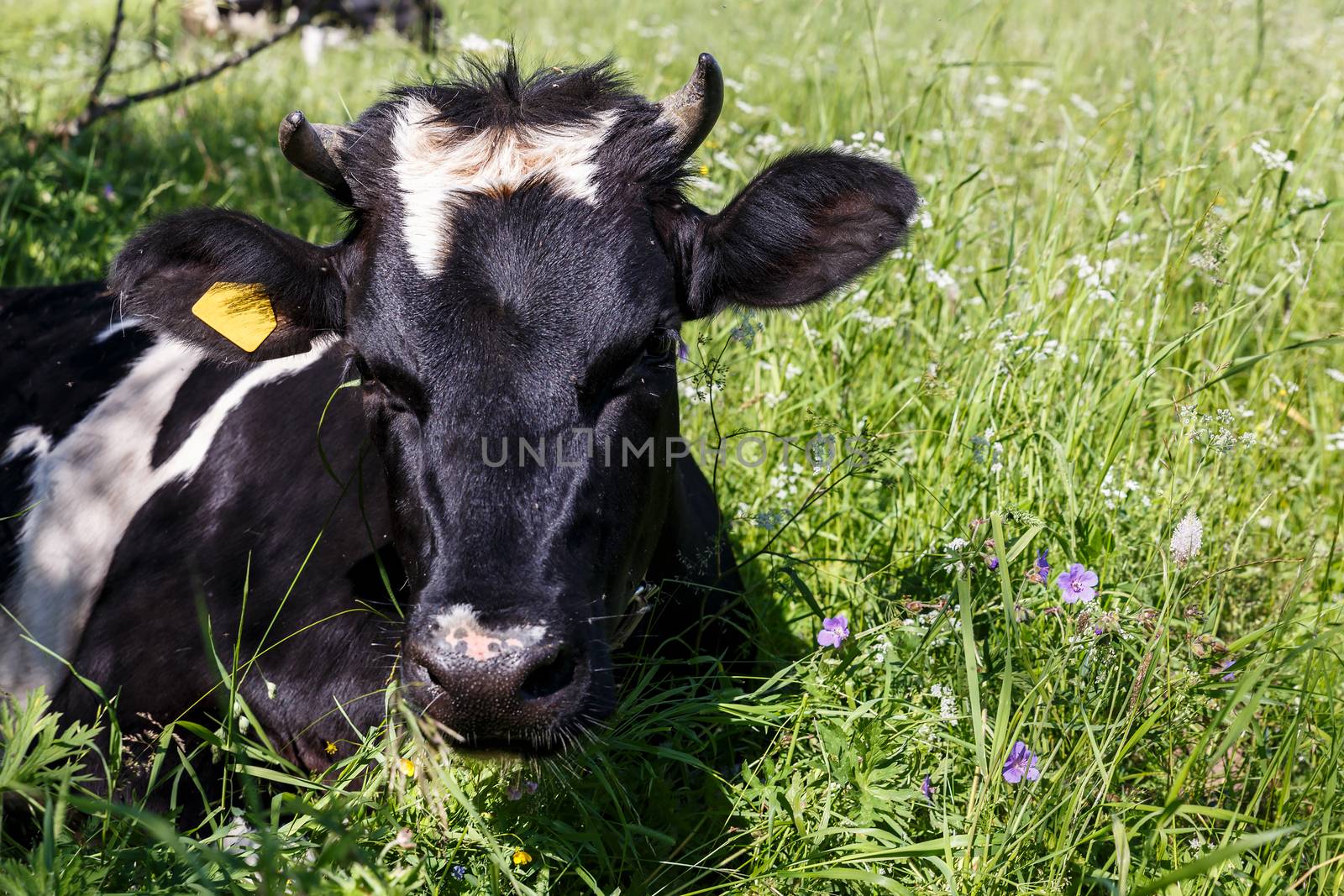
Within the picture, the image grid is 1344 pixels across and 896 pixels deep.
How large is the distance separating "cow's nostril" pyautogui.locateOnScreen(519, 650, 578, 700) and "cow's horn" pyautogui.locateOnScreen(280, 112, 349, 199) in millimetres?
1388

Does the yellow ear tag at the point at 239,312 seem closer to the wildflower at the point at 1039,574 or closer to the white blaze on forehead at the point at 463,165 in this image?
the white blaze on forehead at the point at 463,165

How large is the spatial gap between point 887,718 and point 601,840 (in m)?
0.74

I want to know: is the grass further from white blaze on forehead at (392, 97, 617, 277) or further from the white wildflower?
white blaze on forehead at (392, 97, 617, 277)

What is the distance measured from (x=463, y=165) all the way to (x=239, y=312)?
716mm

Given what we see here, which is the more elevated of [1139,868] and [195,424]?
[195,424]

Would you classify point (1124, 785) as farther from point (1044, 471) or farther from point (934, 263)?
point (934, 263)

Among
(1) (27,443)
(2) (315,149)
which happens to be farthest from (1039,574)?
(1) (27,443)

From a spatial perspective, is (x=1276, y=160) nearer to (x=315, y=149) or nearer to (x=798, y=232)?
(x=798, y=232)

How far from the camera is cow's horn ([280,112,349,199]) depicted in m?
2.86

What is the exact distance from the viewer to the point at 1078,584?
111 inches

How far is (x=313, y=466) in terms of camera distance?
3.64 meters

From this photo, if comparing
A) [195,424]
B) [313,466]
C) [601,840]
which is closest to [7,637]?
[195,424]

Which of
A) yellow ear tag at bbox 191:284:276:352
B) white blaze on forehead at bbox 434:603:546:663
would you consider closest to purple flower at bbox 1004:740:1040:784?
white blaze on forehead at bbox 434:603:546:663

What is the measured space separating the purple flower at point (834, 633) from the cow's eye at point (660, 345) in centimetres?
77
